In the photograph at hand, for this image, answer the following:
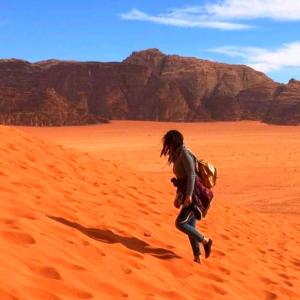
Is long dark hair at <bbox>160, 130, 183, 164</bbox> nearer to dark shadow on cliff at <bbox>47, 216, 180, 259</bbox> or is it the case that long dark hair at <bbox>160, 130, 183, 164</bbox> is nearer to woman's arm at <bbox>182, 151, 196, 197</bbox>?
woman's arm at <bbox>182, 151, 196, 197</bbox>

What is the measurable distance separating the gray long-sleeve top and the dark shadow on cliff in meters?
0.87

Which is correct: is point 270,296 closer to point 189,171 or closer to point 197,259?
point 197,259

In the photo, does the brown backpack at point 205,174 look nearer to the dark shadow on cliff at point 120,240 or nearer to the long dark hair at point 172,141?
the long dark hair at point 172,141

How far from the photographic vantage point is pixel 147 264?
5129 mm

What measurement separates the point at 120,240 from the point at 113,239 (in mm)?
93

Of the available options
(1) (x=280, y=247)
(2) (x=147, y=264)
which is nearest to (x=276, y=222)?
(1) (x=280, y=247)

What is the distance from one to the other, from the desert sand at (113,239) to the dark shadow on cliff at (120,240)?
2 cm

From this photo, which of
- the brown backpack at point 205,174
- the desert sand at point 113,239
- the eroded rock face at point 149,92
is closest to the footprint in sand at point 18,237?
the desert sand at point 113,239

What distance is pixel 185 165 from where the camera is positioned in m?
5.31

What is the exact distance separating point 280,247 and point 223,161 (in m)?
16.7

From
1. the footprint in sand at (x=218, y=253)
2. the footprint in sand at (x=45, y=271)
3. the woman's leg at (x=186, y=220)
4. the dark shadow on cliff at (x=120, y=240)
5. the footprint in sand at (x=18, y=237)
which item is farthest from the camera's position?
the footprint in sand at (x=218, y=253)

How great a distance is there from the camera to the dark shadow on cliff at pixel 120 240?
5.68m

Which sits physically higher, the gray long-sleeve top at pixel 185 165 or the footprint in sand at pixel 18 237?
the gray long-sleeve top at pixel 185 165

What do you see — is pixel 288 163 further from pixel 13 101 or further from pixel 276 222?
pixel 13 101
